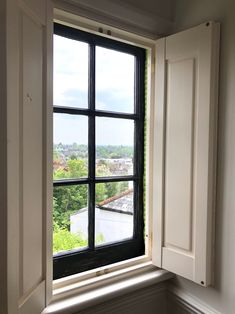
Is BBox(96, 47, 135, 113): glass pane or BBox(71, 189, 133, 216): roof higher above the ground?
BBox(96, 47, 135, 113): glass pane

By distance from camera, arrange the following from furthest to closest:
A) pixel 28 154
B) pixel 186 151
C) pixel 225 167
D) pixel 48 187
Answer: pixel 186 151 < pixel 225 167 < pixel 48 187 < pixel 28 154

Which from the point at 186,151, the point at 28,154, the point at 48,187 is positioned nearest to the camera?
the point at 28,154

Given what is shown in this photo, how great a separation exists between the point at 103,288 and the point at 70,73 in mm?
933

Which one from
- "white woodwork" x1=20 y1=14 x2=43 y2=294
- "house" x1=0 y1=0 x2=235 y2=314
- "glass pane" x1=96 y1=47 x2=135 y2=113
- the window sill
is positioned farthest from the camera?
"glass pane" x1=96 y1=47 x2=135 y2=113

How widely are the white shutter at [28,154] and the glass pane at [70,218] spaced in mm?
227

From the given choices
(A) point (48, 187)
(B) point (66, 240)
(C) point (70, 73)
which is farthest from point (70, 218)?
(C) point (70, 73)

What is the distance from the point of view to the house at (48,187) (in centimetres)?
70

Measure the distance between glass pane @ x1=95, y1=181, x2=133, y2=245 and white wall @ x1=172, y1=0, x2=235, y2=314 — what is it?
0.46 m

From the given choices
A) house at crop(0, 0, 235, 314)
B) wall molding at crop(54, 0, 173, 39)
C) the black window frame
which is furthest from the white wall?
the black window frame

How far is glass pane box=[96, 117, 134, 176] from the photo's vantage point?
133cm

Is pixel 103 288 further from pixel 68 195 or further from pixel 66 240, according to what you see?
pixel 68 195

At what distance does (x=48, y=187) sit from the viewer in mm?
962

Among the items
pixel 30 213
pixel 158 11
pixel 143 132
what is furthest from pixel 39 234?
pixel 158 11

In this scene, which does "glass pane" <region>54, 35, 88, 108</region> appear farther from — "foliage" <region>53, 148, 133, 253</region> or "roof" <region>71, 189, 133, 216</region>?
"roof" <region>71, 189, 133, 216</region>
